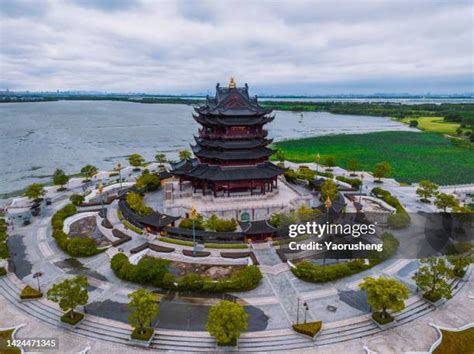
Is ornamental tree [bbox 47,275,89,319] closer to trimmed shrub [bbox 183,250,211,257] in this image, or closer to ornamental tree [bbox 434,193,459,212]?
trimmed shrub [bbox 183,250,211,257]

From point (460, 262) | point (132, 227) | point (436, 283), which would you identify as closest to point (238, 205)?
point (132, 227)

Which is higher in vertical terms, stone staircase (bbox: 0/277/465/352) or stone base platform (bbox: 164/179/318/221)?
stone base platform (bbox: 164/179/318/221)

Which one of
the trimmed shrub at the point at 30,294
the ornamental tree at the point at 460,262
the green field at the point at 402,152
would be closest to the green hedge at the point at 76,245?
the trimmed shrub at the point at 30,294

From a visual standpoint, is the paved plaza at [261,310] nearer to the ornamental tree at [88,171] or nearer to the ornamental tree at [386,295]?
the ornamental tree at [386,295]

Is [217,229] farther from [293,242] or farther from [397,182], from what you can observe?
[397,182]

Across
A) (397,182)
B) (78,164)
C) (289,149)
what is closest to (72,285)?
(397,182)

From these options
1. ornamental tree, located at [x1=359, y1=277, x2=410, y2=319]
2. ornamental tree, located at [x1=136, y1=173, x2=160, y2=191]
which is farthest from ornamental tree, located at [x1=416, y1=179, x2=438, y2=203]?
ornamental tree, located at [x1=136, y1=173, x2=160, y2=191]
